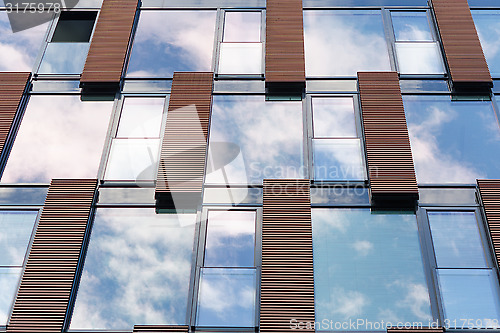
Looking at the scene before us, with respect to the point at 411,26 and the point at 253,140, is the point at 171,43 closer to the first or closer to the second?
the point at 253,140

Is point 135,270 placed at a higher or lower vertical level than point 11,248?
lower

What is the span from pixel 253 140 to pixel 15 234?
20.1 feet

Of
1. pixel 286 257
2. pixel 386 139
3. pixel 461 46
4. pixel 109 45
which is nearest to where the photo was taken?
pixel 286 257

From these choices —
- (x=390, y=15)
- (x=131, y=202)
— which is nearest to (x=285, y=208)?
(x=131, y=202)

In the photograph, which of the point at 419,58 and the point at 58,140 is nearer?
the point at 58,140

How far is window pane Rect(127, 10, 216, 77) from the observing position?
1673cm

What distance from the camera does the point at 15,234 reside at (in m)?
13.5

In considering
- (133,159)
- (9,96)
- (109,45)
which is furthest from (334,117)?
(9,96)

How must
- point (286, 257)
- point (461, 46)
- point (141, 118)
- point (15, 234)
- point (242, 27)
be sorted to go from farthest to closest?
1. point (242, 27)
2. point (461, 46)
3. point (141, 118)
4. point (15, 234)
5. point (286, 257)

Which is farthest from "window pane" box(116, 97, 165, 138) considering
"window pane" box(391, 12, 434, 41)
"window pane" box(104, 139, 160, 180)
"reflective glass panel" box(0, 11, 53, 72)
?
"window pane" box(391, 12, 434, 41)

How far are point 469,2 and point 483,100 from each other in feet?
14.4

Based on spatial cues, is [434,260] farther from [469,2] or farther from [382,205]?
[469,2]

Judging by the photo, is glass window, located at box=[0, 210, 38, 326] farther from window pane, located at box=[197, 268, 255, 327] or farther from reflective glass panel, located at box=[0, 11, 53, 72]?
reflective glass panel, located at box=[0, 11, 53, 72]

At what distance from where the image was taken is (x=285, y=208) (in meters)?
13.3
